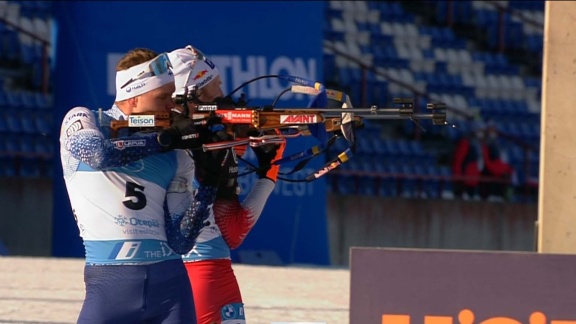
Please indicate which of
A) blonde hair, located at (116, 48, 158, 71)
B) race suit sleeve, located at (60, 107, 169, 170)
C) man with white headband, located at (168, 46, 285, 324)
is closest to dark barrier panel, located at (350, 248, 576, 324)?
man with white headband, located at (168, 46, 285, 324)

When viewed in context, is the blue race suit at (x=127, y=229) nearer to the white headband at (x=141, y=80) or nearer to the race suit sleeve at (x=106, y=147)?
the race suit sleeve at (x=106, y=147)

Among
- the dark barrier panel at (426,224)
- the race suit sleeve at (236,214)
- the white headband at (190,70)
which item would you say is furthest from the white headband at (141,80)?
the dark barrier panel at (426,224)

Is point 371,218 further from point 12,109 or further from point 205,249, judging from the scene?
point 205,249

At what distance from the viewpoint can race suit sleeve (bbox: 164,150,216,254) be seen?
15.9 feet

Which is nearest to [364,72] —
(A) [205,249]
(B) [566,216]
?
(B) [566,216]

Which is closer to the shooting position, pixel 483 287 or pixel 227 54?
pixel 483 287

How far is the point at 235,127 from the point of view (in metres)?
5.17

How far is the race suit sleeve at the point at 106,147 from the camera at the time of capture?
4656mm

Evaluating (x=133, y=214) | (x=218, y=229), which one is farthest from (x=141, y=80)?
(x=218, y=229)

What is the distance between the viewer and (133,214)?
4793mm

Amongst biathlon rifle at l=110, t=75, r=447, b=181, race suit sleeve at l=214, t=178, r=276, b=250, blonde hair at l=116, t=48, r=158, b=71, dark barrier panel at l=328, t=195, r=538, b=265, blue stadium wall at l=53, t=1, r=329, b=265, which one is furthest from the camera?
dark barrier panel at l=328, t=195, r=538, b=265

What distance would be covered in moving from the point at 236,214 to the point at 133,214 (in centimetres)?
104

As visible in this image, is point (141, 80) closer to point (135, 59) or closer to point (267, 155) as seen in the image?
point (135, 59)

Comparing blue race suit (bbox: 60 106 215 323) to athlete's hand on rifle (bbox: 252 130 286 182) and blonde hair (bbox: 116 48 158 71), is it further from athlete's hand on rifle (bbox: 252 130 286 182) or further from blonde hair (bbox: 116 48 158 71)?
athlete's hand on rifle (bbox: 252 130 286 182)
